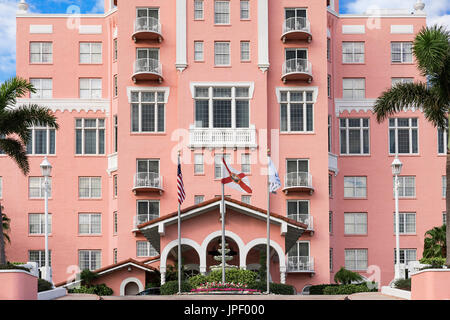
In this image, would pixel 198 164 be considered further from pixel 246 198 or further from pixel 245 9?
pixel 245 9

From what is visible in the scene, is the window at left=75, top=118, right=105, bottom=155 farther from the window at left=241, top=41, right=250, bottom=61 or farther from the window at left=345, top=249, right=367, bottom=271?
the window at left=345, top=249, right=367, bottom=271

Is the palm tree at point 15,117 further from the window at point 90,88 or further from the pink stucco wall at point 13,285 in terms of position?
the window at point 90,88

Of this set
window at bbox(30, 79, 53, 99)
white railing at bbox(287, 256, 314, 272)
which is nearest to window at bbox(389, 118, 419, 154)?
white railing at bbox(287, 256, 314, 272)

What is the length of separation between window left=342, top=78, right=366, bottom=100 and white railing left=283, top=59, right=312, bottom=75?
306 inches

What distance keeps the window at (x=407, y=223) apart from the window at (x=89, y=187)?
23720mm

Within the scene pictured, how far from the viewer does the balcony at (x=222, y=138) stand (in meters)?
55.4

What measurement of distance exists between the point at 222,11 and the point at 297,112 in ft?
30.3

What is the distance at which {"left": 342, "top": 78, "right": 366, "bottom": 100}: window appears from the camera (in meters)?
64.1

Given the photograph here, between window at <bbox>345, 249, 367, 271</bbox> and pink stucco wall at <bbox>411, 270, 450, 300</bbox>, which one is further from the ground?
pink stucco wall at <bbox>411, 270, 450, 300</bbox>

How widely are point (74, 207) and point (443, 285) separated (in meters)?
41.5

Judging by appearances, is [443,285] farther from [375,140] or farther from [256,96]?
[375,140]

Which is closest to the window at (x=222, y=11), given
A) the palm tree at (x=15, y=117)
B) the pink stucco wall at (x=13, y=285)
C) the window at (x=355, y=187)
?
the window at (x=355, y=187)

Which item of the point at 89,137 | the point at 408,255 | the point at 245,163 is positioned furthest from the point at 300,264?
the point at 89,137
